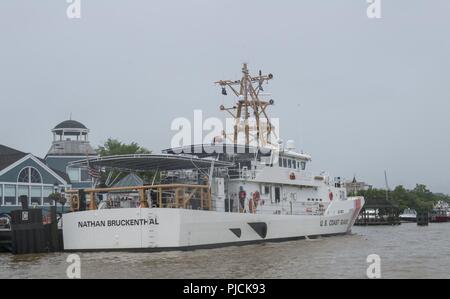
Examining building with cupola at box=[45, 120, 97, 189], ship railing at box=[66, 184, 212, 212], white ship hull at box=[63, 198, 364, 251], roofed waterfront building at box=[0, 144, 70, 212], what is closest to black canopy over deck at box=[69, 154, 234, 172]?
ship railing at box=[66, 184, 212, 212]

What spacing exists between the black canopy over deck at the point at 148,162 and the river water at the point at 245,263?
12.1 ft

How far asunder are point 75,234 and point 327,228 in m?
14.9

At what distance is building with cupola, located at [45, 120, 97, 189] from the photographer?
155ft

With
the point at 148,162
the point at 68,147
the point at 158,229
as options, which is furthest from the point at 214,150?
the point at 68,147

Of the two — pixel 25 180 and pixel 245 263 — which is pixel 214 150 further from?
pixel 25 180

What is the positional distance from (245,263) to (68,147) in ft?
105

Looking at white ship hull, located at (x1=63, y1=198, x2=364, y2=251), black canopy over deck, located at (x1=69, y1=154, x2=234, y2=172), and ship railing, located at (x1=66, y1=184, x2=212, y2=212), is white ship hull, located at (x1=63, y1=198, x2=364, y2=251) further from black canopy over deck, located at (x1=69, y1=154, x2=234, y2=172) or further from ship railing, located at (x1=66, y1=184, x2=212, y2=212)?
black canopy over deck, located at (x1=69, y1=154, x2=234, y2=172)

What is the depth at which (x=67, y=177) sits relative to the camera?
43.3 meters

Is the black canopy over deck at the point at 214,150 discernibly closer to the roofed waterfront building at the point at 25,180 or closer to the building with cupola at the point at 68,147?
the roofed waterfront building at the point at 25,180

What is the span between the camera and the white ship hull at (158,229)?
73.3 feet

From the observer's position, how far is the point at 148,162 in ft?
83.8

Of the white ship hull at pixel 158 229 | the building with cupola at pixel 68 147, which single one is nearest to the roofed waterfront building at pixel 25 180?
the building with cupola at pixel 68 147
